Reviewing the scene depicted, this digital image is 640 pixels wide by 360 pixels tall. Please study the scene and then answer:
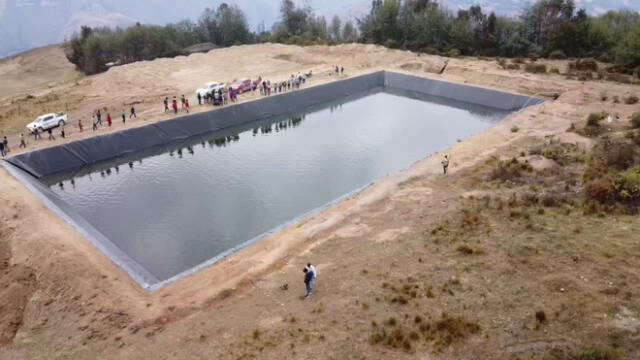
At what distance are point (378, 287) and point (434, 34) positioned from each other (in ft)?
205

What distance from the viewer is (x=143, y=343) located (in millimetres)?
16031

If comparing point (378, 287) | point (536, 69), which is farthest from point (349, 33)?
point (378, 287)

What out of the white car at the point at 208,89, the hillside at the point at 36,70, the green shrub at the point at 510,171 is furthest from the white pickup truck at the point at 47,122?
the green shrub at the point at 510,171

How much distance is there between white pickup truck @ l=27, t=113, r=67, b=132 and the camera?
3688 cm

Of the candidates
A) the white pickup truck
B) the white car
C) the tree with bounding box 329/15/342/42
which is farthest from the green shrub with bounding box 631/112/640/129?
the tree with bounding box 329/15/342/42

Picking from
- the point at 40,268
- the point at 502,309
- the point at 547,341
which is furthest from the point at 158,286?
the point at 547,341

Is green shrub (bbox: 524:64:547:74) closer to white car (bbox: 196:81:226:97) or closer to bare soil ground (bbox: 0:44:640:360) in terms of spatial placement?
bare soil ground (bbox: 0:44:640:360)

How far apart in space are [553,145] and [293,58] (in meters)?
42.8

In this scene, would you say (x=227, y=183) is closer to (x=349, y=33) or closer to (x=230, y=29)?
(x=230, y=29)

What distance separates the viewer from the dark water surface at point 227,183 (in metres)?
25.4

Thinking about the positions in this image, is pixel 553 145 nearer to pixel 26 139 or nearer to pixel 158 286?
pixel 158 286

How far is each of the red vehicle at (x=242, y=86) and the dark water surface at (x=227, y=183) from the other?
5.36 metres

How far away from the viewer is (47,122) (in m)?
37.7

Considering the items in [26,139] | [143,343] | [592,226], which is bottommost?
[143,343]
